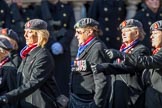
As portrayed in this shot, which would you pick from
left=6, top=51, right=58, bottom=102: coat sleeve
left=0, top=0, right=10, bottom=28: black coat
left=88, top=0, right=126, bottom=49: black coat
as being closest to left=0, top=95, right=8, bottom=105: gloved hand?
left=6, top=51, right=58, bottom=102: coat sleeve

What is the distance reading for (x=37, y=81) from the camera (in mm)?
6676

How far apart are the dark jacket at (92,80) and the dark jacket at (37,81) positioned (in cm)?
24

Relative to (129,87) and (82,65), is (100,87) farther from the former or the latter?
(129,87)

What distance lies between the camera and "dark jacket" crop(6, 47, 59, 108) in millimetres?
6676

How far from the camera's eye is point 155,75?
22.4 feet

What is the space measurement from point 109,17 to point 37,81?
13.4 feet

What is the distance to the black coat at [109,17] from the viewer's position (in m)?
10.6

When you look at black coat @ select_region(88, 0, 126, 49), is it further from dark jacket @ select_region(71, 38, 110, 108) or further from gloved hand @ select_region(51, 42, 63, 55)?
dark jacket @ select_region(71, 38, 110, 108)

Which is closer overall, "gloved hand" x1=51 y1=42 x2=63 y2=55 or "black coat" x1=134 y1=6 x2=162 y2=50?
"gloved hand" x1=51 y1=42 x2=63 y2=55

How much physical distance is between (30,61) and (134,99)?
1182 millimetres

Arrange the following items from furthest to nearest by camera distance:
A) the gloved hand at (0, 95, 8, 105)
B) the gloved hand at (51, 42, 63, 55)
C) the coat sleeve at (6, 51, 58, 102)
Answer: the gloved hand at (51, 42, 63, 55)
the coat sleeve at (6, 51, 58, 102)
the gloved hand at (0, 95, 8, 105)

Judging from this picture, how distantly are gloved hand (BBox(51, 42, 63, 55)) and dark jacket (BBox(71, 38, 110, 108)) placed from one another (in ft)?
10.0

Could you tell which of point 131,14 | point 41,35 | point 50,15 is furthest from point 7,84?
point 131,14

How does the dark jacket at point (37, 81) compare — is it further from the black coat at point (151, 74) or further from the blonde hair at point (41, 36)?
the black coat at point (151, 74)
